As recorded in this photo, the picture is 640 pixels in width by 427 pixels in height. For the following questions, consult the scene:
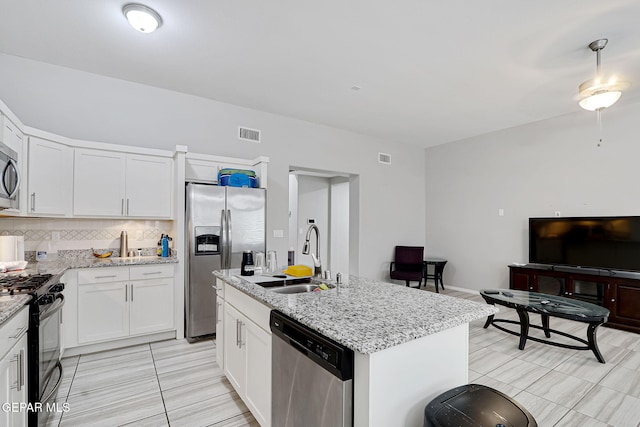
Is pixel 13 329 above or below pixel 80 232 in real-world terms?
below

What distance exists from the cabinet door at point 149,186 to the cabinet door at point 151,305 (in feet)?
2.53

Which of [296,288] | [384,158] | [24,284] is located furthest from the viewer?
[384,158]

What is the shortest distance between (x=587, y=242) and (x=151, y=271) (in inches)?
217

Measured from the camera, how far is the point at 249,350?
198 centimetres

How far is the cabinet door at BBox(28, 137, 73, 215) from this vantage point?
2859mm

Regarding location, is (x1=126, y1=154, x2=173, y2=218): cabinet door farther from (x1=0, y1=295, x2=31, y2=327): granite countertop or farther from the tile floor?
(x1=0, y1=295, x2=31, y2=327): granite countertop

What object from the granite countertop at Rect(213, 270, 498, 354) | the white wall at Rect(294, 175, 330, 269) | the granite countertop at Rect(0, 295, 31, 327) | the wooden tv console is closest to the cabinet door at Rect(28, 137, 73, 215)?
the granite countertop at Rect(0, 295, 31, 327)

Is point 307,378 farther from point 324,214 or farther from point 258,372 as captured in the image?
point 324,214

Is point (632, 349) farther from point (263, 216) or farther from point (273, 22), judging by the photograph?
point (273, 22)

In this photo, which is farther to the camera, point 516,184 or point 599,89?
point 516,184

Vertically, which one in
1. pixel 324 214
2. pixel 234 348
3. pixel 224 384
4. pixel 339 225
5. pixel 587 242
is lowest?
pixel 224 384

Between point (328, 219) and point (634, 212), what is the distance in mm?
5310

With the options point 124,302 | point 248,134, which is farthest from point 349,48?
point 124,302

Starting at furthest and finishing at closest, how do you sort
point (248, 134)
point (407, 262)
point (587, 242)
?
1. point (407, 262)
2. point (248, 134)
3. point (587, 242)
